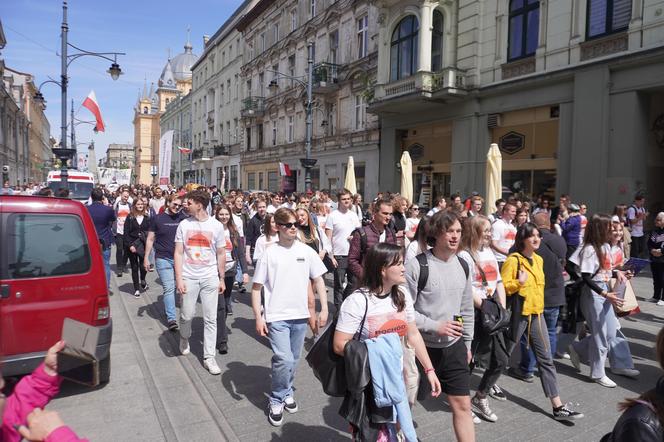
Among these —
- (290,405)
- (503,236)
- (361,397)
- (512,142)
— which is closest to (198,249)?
(290,405)

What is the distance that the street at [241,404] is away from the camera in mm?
3900

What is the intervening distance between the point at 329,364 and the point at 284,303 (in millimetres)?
1308

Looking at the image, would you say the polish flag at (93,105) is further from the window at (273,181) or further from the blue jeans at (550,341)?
the blue jeans at (550,341)

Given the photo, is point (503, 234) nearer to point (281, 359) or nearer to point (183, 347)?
point (281, 359)

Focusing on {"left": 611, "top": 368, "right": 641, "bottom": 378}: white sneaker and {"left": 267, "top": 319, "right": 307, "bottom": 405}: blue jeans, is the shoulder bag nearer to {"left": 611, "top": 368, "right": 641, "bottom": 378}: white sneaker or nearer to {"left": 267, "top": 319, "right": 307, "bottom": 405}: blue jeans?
{"left": 267, "top": 319, "right": 307, "bottom": 405}: blue jeans

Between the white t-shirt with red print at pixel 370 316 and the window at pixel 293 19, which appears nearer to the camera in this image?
the white t-shirt with red print at pixel 370 316

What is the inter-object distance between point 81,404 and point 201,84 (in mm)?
55662

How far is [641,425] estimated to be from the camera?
5.20 ft

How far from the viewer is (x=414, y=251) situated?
4.30 metres

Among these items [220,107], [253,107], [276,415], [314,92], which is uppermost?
[220,107]

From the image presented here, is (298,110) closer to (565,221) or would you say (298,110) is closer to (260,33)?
(260,33)

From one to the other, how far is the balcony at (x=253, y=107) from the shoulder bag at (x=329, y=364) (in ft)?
114

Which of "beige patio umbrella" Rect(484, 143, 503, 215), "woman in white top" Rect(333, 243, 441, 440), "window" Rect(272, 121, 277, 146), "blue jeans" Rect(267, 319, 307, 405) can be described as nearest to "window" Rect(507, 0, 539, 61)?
"beige patio umbrella" Rect(484, 143, 503, 215)

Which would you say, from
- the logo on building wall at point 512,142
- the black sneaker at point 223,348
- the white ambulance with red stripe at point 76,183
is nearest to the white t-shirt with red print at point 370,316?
the black sneaker at point 223,348
